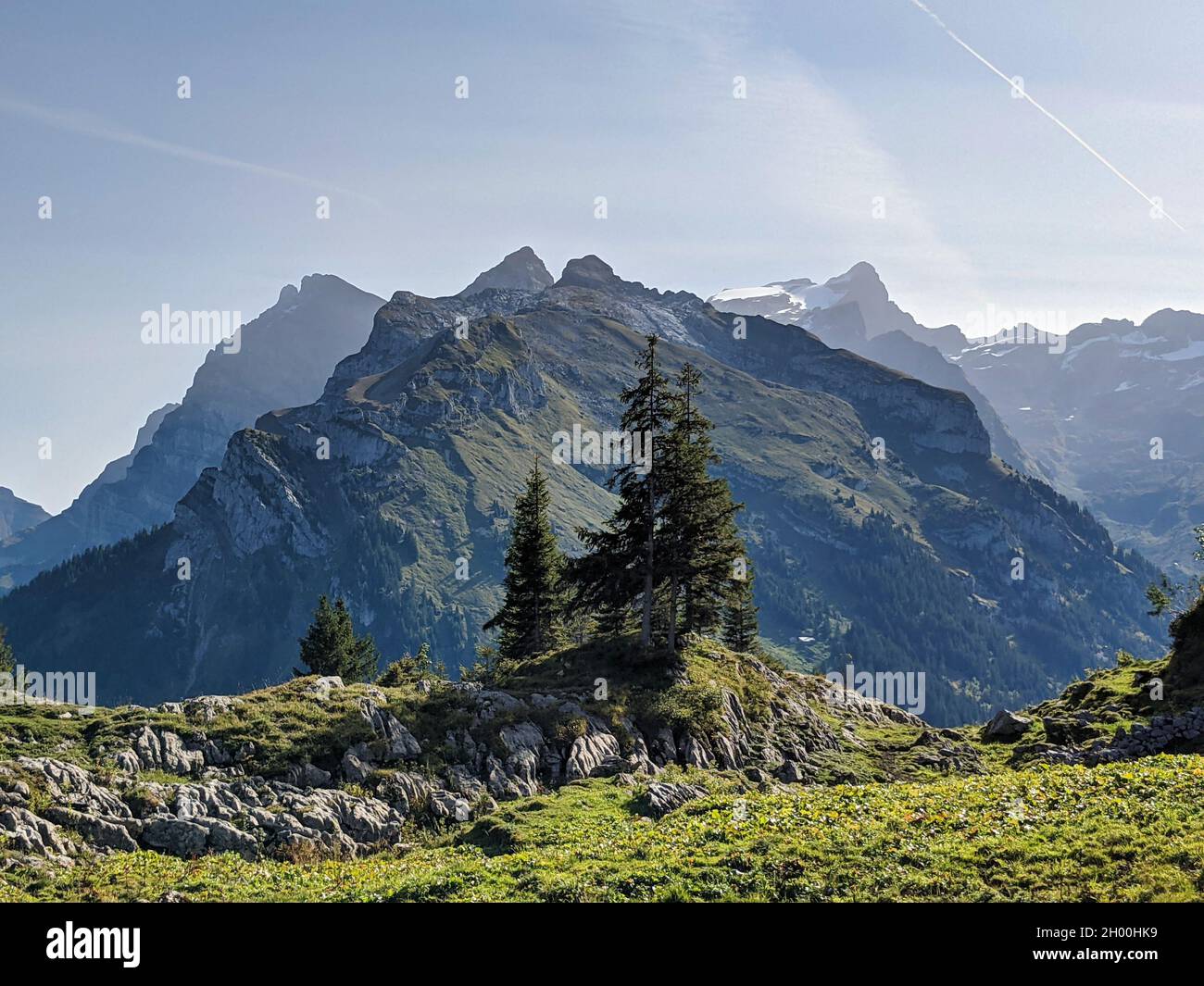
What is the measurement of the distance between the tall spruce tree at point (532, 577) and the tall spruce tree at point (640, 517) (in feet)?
36.4

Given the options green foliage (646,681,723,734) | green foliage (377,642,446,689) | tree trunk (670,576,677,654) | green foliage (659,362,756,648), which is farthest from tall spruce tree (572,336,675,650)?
green foliage (377,642,446,689)

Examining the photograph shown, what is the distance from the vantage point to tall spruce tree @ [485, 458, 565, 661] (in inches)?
2537

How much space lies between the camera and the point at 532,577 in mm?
65562

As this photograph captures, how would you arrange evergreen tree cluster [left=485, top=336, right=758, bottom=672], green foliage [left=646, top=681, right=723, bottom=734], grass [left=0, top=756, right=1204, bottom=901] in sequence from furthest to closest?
evergreen tree cluster [left=485, top=336, right=758, bottom=672] → green foliage [left=646, top=681, right=723, bottom=734] → grass [left=0, top=756, right=1204, bottom=901]

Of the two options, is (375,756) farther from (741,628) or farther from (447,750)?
(741,628)

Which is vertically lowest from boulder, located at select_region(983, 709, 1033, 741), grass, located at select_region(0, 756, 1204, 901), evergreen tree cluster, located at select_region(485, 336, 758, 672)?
boulder, located at select_region(983, 709, 1033, 741)

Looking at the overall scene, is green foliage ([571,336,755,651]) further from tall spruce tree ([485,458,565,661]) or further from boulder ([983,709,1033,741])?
boulder ([983,709,1033,741])

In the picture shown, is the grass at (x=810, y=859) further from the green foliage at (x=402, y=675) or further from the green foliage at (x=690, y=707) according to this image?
the green foliage at (x=402, y=675)

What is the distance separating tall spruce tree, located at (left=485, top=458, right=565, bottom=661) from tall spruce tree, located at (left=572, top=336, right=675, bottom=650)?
11.1 meters

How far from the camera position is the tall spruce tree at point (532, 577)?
211 feet

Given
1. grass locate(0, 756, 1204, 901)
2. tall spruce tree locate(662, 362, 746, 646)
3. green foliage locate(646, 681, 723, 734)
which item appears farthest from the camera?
tall spruce tree locate(662, 362, 746, 646)

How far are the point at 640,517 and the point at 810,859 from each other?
3164cm

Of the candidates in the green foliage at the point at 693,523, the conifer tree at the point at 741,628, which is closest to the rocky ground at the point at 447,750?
the green foliage at the point at 693,523
